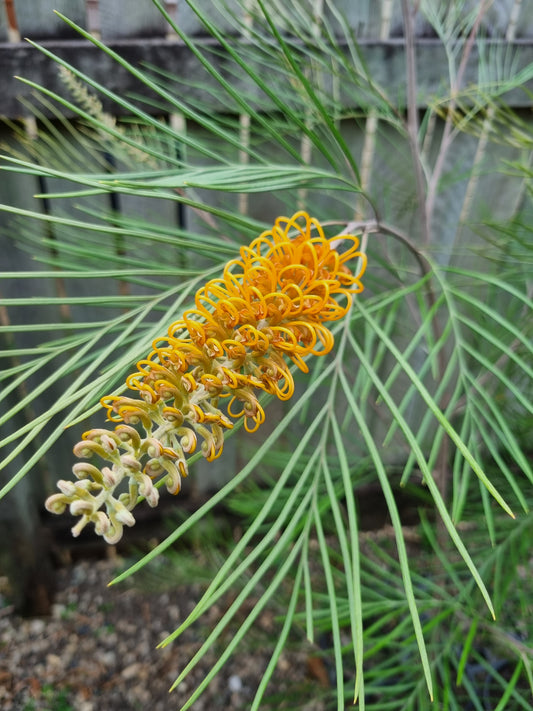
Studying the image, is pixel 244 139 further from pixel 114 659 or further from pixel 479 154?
pixel 114 659

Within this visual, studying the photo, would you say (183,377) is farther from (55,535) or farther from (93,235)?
(55,535)

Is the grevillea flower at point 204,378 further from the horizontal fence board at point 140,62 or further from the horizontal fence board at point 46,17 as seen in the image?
the horizontal fence board at point 46,17

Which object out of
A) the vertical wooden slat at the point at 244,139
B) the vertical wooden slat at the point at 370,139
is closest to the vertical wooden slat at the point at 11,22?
the vertical wooden slat at the point at 244,139

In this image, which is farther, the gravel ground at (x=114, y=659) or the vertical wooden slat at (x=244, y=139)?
the gravel ground at (x=114, y=659)

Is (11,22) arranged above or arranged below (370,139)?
above

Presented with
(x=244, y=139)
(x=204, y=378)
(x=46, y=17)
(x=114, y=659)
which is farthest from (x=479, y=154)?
(x=114, y=659)

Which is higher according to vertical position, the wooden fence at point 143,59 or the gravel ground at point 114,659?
the wooden fence at point 143,59
